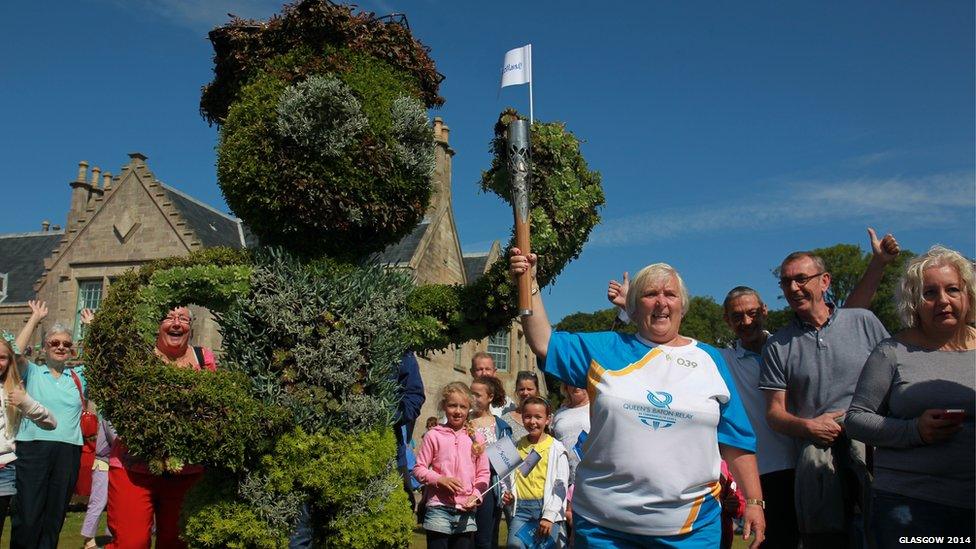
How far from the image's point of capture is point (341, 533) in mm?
4680

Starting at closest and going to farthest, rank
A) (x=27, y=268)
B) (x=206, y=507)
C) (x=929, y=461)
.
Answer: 1. (x=929, y=461)
2. (x=206, y=507)
3. (x=27, y=268)

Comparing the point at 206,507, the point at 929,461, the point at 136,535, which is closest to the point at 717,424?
the point at 929,461

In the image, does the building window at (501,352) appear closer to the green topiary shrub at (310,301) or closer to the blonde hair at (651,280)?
the green topiary shrub at (310,301)

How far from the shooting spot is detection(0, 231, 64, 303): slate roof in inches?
1136

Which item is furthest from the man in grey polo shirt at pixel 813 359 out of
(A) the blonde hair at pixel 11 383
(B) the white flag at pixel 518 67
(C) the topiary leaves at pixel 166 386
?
(A) the blonde hair at pixel 11 383

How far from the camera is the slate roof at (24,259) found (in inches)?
1136

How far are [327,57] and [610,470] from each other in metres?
3.10

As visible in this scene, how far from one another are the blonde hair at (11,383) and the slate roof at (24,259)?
25.1 m

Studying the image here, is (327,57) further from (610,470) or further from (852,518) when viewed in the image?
(852,518)

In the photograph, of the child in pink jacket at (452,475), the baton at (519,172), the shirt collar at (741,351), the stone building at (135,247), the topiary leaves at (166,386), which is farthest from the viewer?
the stone building at (135,247)

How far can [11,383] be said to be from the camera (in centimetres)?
622

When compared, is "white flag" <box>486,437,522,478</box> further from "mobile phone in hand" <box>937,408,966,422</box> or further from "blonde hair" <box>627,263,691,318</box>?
"mobile phone in hand" <box>937,408,966,422</box>

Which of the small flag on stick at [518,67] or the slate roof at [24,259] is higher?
the slate roof at [24,259]

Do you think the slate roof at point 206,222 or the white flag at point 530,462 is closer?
the white flag at point 530,462
